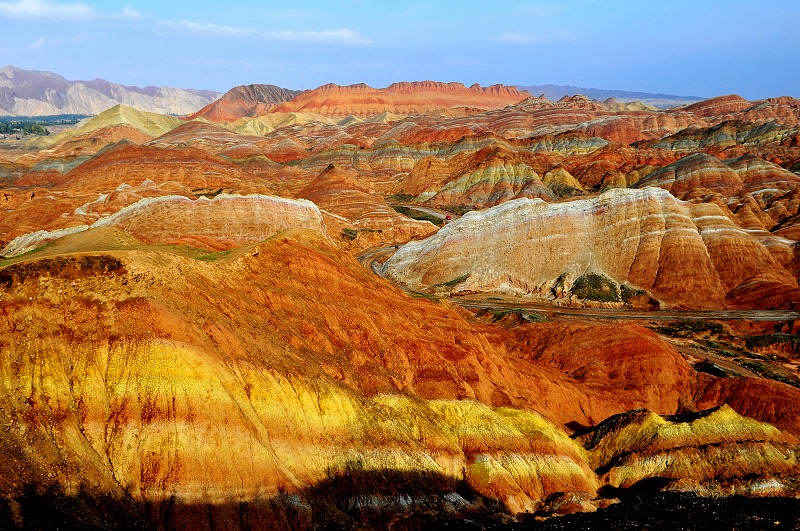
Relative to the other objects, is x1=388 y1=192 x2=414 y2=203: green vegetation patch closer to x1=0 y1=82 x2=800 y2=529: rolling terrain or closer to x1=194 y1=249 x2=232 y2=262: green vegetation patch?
x1=0 y1=82 x2=800 y2=529: rolling terrain

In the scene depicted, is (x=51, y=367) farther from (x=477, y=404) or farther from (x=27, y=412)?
(x=477, y=404)

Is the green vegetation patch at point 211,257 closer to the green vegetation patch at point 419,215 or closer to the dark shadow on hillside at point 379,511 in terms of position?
the dark shadow on hillside at point 379,511

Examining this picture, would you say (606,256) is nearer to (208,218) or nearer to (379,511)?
(208,218)

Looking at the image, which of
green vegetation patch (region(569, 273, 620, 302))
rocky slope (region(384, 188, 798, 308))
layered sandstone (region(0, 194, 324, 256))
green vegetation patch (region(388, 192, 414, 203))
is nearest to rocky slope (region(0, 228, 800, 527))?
green vegetation patch (region(569, 273, 620, 302))

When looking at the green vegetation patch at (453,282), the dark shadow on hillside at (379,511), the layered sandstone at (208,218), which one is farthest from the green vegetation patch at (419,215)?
the dark shadow on hillside at (379,511)

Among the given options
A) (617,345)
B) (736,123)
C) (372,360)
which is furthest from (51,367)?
(736,123)

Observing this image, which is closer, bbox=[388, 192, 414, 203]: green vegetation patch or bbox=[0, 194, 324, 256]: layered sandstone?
bbox=[0, 194, 324, 256]: layered sandstone

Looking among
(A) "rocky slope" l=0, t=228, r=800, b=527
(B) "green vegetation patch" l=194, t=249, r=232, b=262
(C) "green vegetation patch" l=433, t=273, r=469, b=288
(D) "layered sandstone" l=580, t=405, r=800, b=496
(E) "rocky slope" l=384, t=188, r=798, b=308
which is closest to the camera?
(A) "rocky slope" l=0, t=228, r=800, b=527

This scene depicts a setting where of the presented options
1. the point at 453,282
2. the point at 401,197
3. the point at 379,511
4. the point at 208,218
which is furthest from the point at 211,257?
the point at 401,197
